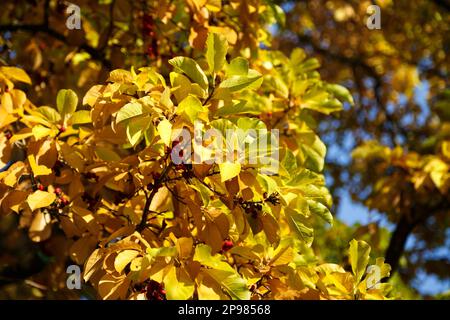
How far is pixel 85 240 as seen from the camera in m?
2.39

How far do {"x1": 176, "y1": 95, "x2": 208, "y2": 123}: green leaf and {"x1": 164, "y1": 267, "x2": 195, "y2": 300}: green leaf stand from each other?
425mm

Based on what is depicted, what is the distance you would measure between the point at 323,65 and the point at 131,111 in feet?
17.6

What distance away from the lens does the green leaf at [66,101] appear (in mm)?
2324

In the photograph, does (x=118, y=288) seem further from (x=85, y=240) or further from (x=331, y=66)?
(x=331, y=66)

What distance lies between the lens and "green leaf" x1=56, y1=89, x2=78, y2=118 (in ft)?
7.63

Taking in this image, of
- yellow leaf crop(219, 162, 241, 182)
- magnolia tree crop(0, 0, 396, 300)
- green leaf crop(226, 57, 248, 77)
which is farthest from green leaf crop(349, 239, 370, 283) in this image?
green leaf crop(226, 57, 248, 77)

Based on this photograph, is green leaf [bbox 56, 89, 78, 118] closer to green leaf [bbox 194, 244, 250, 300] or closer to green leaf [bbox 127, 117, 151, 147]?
green leaf [bbox 127, 117, 151, 147]

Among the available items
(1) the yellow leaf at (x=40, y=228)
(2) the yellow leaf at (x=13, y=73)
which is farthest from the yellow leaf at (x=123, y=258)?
(2) the yellow leaf at (x=13, y=73)

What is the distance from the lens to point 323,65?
7.06 m

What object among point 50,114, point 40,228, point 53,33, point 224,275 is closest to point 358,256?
point 224,275

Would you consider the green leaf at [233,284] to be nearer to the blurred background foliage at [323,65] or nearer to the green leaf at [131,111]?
the green leaf at [131,111]

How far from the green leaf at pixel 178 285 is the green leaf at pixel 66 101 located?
803 mm

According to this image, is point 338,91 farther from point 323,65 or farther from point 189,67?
point 323,65
